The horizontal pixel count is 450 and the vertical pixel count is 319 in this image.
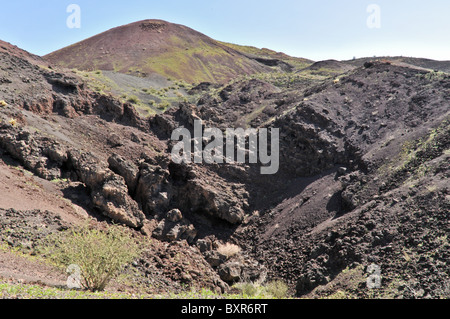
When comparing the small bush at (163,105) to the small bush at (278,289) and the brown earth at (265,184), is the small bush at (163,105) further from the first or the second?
the small bush at (278,289)

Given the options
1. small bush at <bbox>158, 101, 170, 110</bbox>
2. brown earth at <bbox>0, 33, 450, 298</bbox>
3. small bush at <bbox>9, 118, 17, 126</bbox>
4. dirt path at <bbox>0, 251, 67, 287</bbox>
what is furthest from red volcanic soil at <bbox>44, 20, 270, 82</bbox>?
dirt path at <bbox>0, 251, 67, 287</bbox>

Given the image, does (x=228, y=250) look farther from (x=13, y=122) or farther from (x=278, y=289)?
(x=13, y=122)

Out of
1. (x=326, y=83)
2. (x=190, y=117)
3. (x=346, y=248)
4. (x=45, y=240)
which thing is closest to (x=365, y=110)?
(x=326, y=83)

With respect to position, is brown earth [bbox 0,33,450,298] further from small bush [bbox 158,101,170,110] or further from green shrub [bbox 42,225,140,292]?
small bush [bbox 158,101,170,110]

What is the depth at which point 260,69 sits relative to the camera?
84.3 m

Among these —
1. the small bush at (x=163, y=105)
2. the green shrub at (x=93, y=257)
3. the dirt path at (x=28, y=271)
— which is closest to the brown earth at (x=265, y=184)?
the dirt path at (x=28, y=271)

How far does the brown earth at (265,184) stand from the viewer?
13.9 meters

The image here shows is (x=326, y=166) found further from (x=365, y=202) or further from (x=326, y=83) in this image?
(x=326, y=83)

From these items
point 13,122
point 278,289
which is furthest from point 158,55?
point 278,289

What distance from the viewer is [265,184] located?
24.1 metres

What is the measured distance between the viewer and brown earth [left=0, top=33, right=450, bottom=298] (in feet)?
45.8

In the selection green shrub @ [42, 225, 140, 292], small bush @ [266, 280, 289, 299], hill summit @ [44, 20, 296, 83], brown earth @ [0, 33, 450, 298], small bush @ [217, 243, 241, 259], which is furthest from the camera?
hill summit @ [44, 20, 296, 83]

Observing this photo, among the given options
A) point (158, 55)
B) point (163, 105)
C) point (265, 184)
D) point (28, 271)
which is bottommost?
point (28, 271)

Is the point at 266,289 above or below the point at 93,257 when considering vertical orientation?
below
